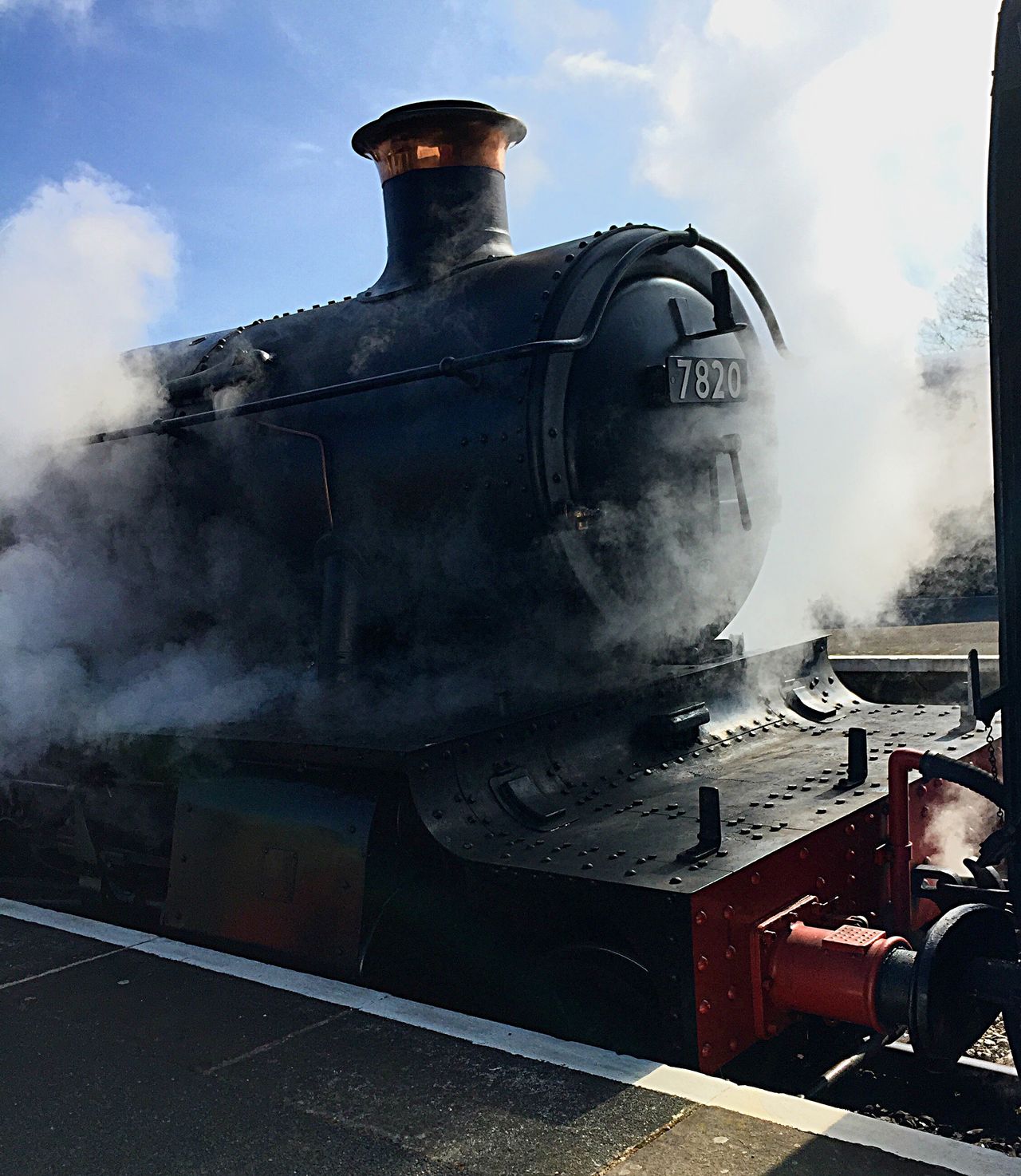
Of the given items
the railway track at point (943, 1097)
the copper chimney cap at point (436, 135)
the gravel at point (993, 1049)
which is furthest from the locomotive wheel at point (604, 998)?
the copper chimney cap at point (436, 135)

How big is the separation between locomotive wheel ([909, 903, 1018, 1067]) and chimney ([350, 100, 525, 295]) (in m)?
2.71

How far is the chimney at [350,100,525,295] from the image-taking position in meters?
4.14

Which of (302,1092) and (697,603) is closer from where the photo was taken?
(302,1092)

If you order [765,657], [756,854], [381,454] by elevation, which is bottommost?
[756,854]

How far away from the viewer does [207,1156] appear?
2.16m

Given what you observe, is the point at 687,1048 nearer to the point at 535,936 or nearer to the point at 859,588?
the point at 535,936

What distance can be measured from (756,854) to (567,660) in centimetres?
113

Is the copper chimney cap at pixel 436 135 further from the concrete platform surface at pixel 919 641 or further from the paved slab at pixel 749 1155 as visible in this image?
the concrete platform surface at pixel 919 641

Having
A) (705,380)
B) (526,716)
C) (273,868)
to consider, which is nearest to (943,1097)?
(526,716)

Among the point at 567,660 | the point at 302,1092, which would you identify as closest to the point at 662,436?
the point at 567,660

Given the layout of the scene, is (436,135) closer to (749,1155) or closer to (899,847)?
(899,847)

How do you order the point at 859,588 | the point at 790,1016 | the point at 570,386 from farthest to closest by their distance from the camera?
the point at 859,588 → the point at 570,386 → the point at 790,1016

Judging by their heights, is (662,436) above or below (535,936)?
above

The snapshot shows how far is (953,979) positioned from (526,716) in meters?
1.35
